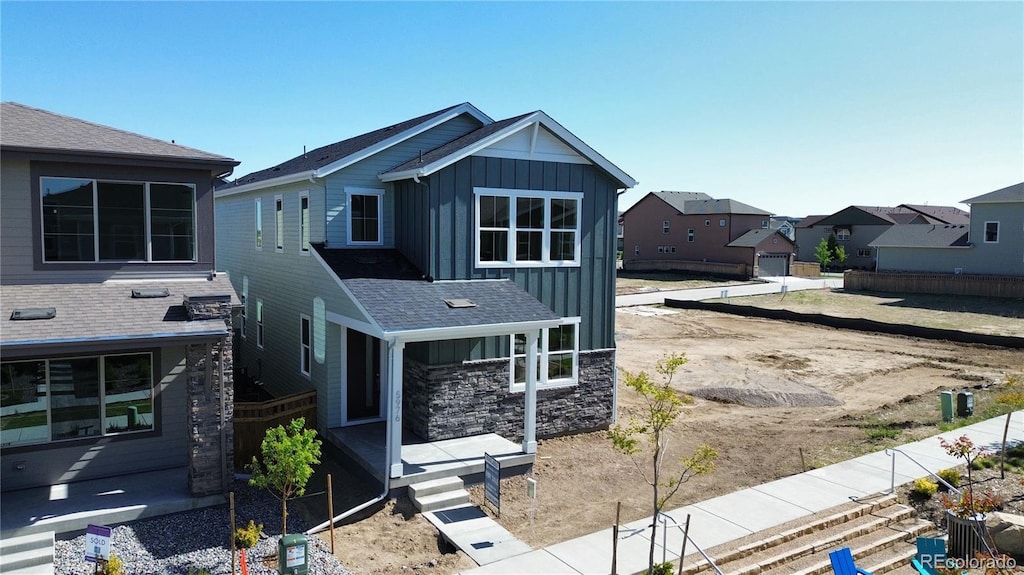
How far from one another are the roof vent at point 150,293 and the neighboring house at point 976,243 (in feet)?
161

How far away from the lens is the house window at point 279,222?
17.8 metres

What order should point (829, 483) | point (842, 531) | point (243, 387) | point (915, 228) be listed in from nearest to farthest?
1. point (842, 531)
2. point (829, 483)
3. point (243, 387)
4. point (915, 228)

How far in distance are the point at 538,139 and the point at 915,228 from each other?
1929 inches

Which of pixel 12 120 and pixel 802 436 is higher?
pixel 12 120

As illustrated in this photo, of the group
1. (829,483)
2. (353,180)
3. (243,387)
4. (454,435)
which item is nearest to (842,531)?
(829,483)

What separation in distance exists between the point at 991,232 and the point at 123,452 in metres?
52.0

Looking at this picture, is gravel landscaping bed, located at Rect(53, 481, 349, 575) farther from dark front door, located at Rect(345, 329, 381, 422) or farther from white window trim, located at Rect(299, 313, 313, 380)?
white window trim, located at Rect(299, 313, 313, 380)

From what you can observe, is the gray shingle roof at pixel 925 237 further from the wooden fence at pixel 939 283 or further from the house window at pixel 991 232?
the wooden fence at pixel 939 283

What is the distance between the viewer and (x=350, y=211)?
623 inches

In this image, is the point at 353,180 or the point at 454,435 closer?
the point at 454,435

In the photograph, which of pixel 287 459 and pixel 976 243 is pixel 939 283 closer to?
pixel 976 243

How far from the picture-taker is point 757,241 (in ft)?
193

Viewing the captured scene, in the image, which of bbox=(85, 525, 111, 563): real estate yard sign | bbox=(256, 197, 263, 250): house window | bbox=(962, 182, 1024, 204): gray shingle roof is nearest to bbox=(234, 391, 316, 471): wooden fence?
bbox=(85, 525, 111, 563): real estate yard sign

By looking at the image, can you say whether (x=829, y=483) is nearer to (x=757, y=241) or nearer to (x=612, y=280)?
(x=612, y=280)
